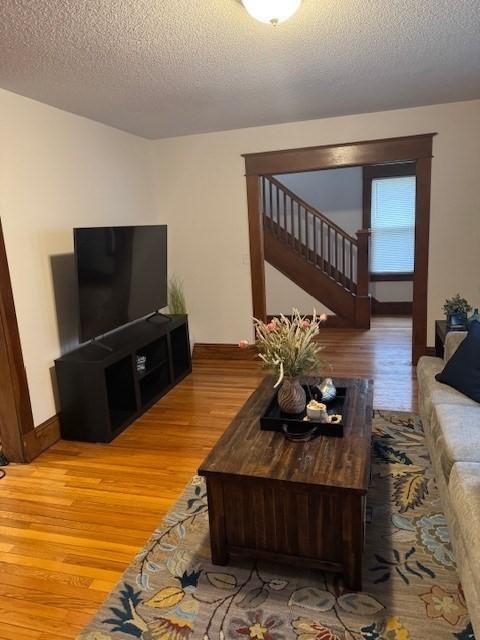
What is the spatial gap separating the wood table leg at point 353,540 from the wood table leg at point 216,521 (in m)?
0.54

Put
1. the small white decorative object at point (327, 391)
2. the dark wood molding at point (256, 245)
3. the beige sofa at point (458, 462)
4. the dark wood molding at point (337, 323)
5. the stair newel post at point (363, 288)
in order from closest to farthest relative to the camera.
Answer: the beige sofa at point (458, 462) → the small white decorative object at point (327, 391) → the dark wood molding at point (256, 245) → the stair newel post at point (363, 288) → the dark wood molding at point (337, 323)

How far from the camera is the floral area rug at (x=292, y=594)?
5.74 feet

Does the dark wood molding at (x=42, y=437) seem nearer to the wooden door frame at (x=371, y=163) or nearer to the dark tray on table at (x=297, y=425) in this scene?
the dark tray on table at (x=297, y=425)

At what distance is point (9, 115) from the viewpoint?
9.89 feet

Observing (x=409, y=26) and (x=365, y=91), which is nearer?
(x=409, y=26)

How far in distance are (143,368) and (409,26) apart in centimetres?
308

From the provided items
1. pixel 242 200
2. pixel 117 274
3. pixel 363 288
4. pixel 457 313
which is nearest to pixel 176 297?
pixel 242 200

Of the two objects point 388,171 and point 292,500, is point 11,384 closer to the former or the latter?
point 292,500

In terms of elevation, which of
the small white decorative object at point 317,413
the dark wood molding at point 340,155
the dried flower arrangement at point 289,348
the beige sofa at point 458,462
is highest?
the dark wood molding at point 340,155

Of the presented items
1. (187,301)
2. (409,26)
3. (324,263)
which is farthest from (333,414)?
(324,263)

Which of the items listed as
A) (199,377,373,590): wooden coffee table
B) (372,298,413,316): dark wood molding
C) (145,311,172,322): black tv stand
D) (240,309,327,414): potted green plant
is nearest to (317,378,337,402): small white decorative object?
(240,309,327,414): potted green plant

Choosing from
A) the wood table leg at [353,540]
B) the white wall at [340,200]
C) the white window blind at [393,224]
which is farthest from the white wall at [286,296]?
the wood table leg at [353,540]

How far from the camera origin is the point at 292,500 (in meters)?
1.94

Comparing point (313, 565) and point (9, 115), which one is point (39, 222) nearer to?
point (9, 115)
